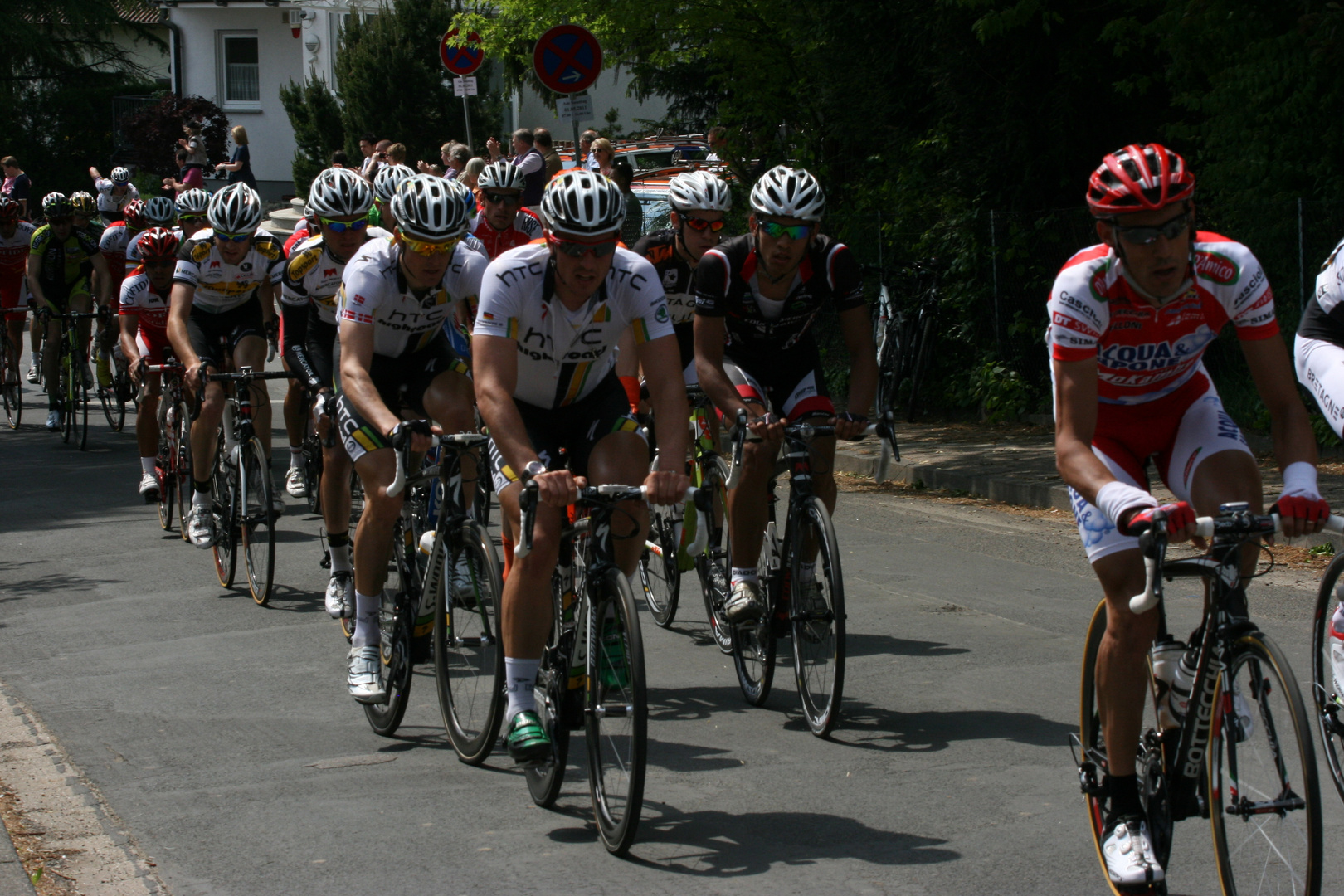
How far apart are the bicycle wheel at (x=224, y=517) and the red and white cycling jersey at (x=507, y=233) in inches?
80.5

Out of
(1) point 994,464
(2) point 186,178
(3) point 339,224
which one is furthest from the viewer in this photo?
(2) point 186,178

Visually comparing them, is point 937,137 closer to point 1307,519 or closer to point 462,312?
point 462,312

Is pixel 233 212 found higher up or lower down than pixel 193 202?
lower down

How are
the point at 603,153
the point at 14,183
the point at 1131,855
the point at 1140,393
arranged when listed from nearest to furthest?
the point at 1131,855, the point at 1140,393, the point at 603,153, the point at 14,183

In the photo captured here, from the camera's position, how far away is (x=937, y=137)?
15.3 m

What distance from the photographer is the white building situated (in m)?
45.6

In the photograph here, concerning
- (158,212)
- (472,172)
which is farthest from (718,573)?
(472,172)

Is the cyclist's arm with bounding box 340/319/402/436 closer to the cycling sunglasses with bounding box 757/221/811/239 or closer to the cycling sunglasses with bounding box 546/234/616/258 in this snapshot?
the cycling sunglasses with bounding box 546/234/616/258

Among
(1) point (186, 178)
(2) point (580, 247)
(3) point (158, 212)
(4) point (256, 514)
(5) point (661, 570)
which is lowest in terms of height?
(5) point (661, 570)

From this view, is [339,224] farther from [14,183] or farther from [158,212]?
[14,183]

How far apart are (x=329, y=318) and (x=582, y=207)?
3.57 metres

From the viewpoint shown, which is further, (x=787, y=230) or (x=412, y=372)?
(x=412, y=372)

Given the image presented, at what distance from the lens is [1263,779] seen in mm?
3584

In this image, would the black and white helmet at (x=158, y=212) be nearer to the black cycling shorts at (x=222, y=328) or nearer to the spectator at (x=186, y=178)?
the black cycling shorts at (x=222, y=328)
